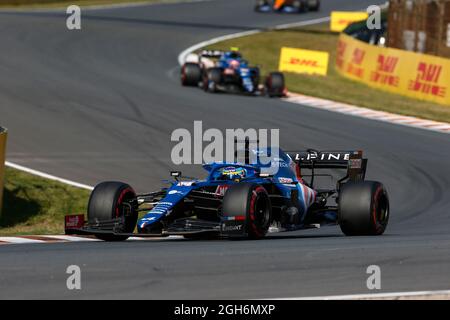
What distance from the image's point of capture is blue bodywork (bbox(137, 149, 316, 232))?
41.6ft

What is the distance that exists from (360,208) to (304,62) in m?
25.5

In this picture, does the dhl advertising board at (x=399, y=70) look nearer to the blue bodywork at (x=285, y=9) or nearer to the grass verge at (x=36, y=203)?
the grass verge at (x=36, y=203)

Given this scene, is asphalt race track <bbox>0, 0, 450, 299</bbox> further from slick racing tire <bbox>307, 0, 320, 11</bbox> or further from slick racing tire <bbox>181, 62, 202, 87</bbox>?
slick racing tire <bbox>307, 0, 320, 11</bbox>

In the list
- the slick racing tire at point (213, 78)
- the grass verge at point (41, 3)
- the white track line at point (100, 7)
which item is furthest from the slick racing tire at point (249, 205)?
the grass verge at point (41, 3)

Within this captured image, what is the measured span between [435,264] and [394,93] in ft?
74.9

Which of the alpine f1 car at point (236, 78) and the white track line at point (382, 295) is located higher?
the alpine f1 car at point (236, 78)

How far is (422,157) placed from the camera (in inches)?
870

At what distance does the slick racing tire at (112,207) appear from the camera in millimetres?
12836

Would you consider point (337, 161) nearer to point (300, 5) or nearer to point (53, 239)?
point (53, 239)

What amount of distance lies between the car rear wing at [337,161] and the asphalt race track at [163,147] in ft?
3.00

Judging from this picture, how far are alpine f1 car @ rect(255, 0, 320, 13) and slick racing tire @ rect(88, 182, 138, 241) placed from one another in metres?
44.4

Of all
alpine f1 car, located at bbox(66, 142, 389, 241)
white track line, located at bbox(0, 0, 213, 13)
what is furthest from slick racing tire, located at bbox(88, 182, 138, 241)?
white track line, located at bbox(0, 0, 213, 13)

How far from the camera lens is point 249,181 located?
1314cm
